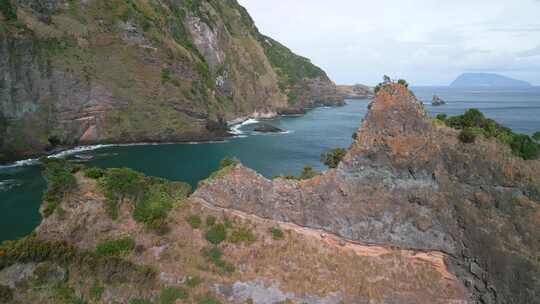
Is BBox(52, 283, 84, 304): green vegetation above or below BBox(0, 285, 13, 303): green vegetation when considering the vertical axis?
below

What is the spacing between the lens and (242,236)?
73.2 ft

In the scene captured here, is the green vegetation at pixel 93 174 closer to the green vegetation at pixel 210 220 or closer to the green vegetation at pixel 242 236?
the green vegetation at pixel 210 220

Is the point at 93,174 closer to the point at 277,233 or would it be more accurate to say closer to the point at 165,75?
the point at 277,233

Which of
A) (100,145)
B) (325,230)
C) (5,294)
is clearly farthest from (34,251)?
(100,145)

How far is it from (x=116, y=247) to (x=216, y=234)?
5248 millimetres

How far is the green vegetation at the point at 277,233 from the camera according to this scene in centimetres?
2246

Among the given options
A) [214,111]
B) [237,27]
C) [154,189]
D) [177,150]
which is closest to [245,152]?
[177,150]

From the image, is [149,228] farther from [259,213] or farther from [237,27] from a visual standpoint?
[237,27]

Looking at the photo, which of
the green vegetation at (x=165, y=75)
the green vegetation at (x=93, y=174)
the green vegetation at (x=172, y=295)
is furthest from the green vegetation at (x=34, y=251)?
the green vegetation at (x=165, y=75)

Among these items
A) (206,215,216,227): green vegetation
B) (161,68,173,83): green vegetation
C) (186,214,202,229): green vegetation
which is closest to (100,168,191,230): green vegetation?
(186,214,202,229): green vegetation

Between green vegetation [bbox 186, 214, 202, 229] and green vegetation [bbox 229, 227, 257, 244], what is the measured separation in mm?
2004

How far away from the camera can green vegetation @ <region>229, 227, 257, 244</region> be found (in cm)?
2220

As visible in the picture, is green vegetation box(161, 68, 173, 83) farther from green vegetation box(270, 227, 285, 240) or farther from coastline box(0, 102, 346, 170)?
green vegetation box(270, 227, 285, 240)

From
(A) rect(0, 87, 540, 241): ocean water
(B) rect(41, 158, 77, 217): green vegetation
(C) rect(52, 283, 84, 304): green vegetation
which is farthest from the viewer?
(A) rect(0, 87, 540, 241): ocean water
